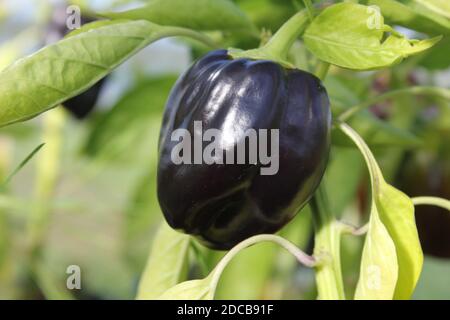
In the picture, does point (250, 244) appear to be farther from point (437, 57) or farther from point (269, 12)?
point (437, 57)

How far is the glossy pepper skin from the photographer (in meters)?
0.45

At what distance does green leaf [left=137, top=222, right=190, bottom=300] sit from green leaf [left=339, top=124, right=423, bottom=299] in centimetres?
16

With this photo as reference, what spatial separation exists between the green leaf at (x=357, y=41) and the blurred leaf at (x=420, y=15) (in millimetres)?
48

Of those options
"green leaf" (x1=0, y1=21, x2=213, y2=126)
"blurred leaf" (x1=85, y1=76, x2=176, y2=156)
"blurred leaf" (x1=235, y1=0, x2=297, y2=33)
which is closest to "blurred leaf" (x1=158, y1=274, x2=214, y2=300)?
"green leaf" (x1=0, y1=21, x2=213, y2=126)

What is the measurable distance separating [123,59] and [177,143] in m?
0.06

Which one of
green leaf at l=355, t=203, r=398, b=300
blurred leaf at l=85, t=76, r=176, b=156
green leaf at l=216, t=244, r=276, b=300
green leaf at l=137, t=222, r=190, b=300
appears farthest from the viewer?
blurred leaf at l=85, t=76, r=176, b=156

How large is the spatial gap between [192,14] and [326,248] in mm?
187

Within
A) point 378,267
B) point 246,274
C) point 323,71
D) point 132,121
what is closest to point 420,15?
point 323,71

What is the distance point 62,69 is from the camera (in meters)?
0.45

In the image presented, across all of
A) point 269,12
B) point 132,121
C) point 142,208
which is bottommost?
point 142,208

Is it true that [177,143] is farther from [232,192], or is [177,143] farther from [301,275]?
[301,275]

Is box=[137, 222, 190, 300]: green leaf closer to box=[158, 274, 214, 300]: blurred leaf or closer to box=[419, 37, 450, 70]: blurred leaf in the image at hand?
box=[158, 274, 214, 300]: blurred leaf

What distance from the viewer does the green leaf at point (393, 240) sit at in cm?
45

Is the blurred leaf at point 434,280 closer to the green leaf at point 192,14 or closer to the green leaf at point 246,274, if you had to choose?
the green leaf at point 246,274
